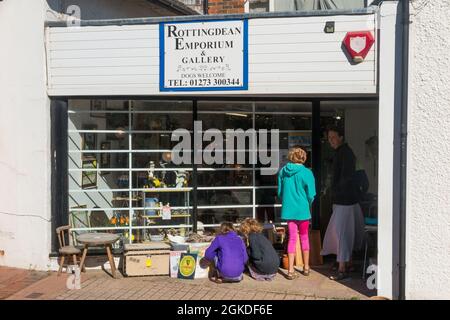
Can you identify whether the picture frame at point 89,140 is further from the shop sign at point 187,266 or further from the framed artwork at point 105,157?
the shop sign at point 187,266

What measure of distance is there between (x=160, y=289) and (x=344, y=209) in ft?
8.34

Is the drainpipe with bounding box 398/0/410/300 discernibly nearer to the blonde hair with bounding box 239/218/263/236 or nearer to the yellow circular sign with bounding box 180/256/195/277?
the blonde hair with bounding box 239/218/263/236

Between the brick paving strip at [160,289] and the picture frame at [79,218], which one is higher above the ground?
the picture frame at [79,218]

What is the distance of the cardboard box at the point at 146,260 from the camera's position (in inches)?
268

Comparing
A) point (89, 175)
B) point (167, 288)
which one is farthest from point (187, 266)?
point (89, 175)

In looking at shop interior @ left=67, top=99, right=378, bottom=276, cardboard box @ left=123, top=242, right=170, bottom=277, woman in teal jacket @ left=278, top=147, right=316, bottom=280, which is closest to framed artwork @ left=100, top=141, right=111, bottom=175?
shop interior @ left=67, top=99, right=378, bottom=276

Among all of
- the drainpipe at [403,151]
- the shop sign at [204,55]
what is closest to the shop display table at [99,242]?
the shop sign at [204,55]

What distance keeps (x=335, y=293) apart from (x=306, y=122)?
258cm

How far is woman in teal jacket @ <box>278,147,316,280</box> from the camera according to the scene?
21.9ft

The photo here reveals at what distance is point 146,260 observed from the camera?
6.86 meters

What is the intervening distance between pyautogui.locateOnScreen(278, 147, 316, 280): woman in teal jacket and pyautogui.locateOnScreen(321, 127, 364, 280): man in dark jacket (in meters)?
0.41

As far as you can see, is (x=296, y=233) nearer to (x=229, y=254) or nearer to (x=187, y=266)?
(x=229, y=254)

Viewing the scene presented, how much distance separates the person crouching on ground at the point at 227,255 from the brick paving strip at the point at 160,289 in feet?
0.42

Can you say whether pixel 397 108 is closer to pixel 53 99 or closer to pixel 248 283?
pixel 248 283
